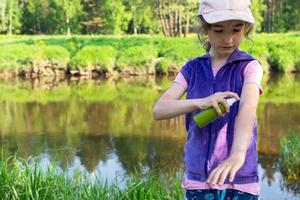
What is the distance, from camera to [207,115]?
4.97 ft

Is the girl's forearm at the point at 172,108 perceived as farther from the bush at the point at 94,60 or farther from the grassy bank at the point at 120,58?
the bush at the point at 94,60

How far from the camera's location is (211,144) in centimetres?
165

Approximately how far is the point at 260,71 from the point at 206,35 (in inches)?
9.9

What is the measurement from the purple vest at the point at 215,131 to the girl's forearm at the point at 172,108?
81 millimetres

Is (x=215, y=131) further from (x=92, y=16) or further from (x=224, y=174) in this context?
(x=92, y=16)

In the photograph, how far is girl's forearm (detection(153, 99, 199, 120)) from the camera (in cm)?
158

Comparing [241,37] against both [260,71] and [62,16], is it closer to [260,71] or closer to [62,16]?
[260,71]

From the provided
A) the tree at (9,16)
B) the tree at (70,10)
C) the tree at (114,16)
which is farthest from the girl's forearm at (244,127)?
the tree at (9,16)

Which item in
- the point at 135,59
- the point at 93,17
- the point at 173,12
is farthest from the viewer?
Answer: the point at 93,17

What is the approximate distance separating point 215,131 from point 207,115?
15 centimetres

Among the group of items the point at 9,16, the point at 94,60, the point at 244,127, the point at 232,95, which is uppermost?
the point at 9,16

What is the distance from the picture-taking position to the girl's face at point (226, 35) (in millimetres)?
1594

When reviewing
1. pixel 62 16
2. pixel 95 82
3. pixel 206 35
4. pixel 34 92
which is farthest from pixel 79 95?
pixel 62 16

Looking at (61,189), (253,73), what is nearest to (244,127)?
(253,73)
